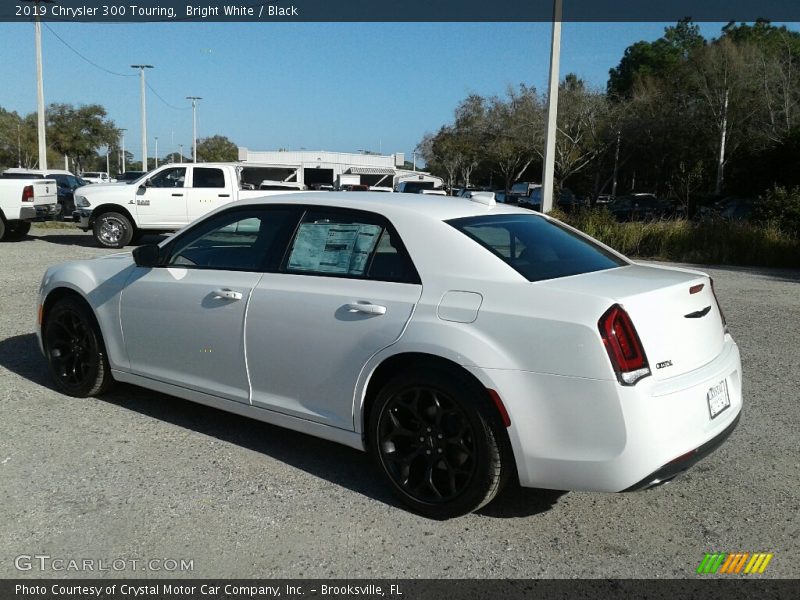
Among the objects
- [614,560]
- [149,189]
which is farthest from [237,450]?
[149,189]

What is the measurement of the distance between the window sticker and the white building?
15.1m

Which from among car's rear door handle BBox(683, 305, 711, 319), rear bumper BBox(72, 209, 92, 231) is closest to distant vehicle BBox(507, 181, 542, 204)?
rear bumper BBox(72, 209, 92, 231)

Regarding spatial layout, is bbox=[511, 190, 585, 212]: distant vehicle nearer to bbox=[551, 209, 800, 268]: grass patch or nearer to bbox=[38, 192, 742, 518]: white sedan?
bbox=[551, 209, 800, 268]: grass patch

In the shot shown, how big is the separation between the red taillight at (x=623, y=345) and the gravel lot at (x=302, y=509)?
872 mm

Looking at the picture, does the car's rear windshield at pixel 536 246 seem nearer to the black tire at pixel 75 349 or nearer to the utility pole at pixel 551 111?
the black tire at pixel 75 349

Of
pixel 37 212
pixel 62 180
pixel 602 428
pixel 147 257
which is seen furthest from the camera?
pixel 62 180

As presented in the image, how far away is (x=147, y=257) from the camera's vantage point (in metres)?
4.70

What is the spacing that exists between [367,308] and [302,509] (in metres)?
1.07

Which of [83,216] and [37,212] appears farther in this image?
[37,212]

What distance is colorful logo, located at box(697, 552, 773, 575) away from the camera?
3.21 m

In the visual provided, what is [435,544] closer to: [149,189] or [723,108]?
[149,189]

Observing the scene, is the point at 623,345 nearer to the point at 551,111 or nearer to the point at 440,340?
the point at 440,340

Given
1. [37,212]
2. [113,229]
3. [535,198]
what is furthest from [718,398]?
[535,198]

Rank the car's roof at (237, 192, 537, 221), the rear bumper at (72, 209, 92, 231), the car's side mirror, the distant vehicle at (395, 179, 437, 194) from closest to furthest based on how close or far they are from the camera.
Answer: the car's roof at (237, 192, 537, 221), the car's side mirror, the rear bumper at (72, 209, 92, 231), the distant vehicle at (395, 179, 437, 194)
